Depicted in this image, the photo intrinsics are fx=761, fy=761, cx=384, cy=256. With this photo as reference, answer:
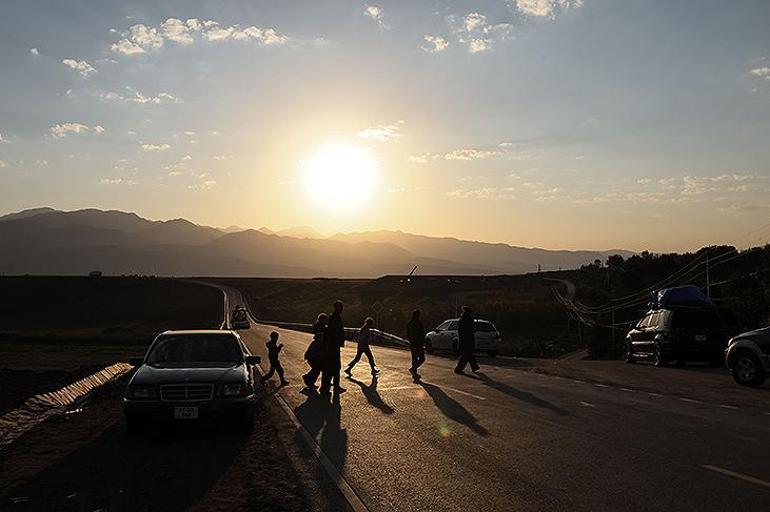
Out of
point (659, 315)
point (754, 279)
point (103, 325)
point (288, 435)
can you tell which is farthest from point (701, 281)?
point (103, 325)

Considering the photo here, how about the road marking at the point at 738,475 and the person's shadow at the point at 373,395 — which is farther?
the person's shadow at the point at 373,395

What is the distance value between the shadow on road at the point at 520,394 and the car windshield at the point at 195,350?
5875 millimetres

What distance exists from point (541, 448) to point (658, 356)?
15.6 meters

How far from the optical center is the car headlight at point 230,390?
Answer: 11.5 metres

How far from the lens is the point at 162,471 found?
948cm

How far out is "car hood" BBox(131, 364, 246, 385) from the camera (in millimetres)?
11453

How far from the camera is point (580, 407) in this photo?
47.4 ft

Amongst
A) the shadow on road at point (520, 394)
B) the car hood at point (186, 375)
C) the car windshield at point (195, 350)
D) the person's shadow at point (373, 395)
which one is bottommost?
the person's shadow at point (373, 395)

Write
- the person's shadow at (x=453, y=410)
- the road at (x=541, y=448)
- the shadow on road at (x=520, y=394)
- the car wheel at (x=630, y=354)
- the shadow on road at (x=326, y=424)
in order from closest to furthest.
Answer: the road at (x=541, y=448) < the shadow on road at (x=326, y=424) < the person's shadow at (x=453, y=410) < the shadow on road at (x=520, y=394) < the car wheel at (x=630, y=354)

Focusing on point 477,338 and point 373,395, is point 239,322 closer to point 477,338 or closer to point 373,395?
point 477,338

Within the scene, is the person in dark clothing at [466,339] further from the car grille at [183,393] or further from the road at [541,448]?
the car grille at [183,393]

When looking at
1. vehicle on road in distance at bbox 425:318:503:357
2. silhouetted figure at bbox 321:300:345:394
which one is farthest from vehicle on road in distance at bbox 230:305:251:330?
silhouetted figure at bbox 321:300:345:394

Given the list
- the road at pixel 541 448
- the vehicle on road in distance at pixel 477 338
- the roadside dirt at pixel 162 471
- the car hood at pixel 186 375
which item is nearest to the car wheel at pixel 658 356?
the road at pixel 541 448

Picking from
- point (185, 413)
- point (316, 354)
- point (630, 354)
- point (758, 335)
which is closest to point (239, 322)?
point (630, 354)
